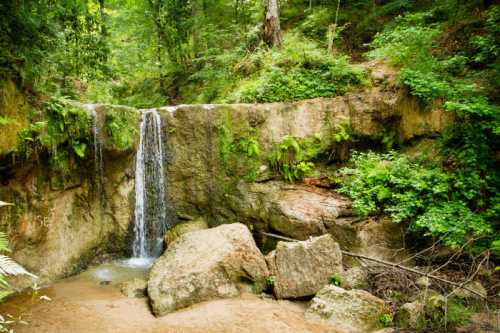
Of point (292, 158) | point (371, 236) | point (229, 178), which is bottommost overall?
point (371, 236)

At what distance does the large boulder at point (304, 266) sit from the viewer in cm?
611

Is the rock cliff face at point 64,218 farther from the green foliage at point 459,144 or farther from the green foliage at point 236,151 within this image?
the green foliage at point 459,144

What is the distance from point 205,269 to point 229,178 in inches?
115

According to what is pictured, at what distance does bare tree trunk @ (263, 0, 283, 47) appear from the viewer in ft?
38.1

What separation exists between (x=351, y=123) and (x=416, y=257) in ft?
11.9

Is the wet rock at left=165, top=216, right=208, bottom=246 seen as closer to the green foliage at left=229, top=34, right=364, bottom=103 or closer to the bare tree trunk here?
the green foliage at left=229, top=34, right=364, bottom=103

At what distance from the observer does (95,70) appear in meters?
12.0

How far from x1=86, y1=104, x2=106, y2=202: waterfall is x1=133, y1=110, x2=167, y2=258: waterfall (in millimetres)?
798

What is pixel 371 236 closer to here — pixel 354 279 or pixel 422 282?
pixel 354 279

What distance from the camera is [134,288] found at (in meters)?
6.50

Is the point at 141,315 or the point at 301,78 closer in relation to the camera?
the point at 141,315

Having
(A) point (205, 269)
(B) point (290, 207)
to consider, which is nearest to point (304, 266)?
(A) point (205, 269)

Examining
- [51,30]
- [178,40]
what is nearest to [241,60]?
[178,40]

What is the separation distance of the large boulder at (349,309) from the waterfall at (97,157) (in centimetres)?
524
